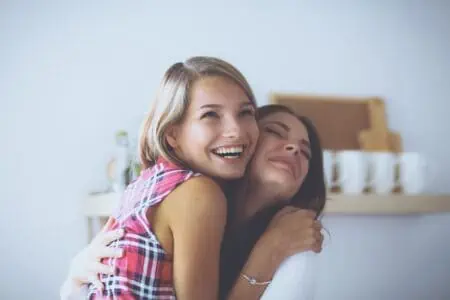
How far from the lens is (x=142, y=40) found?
1926 millimetres

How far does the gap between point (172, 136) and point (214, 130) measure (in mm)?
61

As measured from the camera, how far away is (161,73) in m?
1.92

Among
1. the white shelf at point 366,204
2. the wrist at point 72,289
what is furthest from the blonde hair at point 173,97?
the white shelf at point 366,204

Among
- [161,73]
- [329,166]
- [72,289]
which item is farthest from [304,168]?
[161,73]

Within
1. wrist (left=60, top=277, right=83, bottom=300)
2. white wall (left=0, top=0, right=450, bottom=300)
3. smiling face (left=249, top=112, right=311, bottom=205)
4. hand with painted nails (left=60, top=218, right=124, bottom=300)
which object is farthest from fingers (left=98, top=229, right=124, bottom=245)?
→ white wall (left=0, top=0, right=450, bottom=300)

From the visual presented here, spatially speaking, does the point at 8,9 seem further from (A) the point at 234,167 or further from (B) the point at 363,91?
(A) the point at 234,167

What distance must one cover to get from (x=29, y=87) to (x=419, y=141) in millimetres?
1446

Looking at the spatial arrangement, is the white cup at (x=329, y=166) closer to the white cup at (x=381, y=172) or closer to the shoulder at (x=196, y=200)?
the white cup at (x=381, y=172)

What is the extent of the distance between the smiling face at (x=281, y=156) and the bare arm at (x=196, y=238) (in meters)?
0.16

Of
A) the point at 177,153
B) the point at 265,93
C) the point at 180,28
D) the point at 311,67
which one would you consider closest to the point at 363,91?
the point at 311,67

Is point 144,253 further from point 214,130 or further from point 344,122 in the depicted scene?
point 344,122

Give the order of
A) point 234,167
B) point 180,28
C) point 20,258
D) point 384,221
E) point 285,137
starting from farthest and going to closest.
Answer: point 384,221
point 180,28
point 20,258
point 285,137
point 234,167

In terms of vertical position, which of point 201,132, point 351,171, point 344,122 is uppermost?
point 201,132

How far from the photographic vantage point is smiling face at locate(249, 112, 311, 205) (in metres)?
0.77
